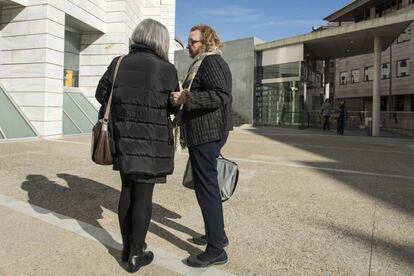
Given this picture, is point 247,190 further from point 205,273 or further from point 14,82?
point 14,82

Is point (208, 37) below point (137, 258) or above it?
above

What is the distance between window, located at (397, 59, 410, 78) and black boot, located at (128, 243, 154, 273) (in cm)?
4604

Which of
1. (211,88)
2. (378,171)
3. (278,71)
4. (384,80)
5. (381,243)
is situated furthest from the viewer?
(384,80)

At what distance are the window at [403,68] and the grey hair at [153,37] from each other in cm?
4577

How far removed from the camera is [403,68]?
143 ft

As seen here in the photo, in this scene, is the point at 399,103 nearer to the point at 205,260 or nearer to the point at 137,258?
the point at 205,260

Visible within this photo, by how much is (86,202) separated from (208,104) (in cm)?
278

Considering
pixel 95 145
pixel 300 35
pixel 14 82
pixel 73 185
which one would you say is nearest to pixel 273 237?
pixel 95 145

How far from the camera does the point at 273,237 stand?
154 inches

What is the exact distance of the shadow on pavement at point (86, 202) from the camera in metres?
3.87

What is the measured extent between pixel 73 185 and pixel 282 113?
19973 millimetres

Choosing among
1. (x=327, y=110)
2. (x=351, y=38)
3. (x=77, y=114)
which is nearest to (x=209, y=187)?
(x=77, y=114)

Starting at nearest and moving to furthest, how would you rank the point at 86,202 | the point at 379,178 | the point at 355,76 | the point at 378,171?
the point at 86,202 < the point at 379,178 < the point at 378,171 < the point at 355,76

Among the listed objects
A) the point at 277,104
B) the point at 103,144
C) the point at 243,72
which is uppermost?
the point at 243,72
